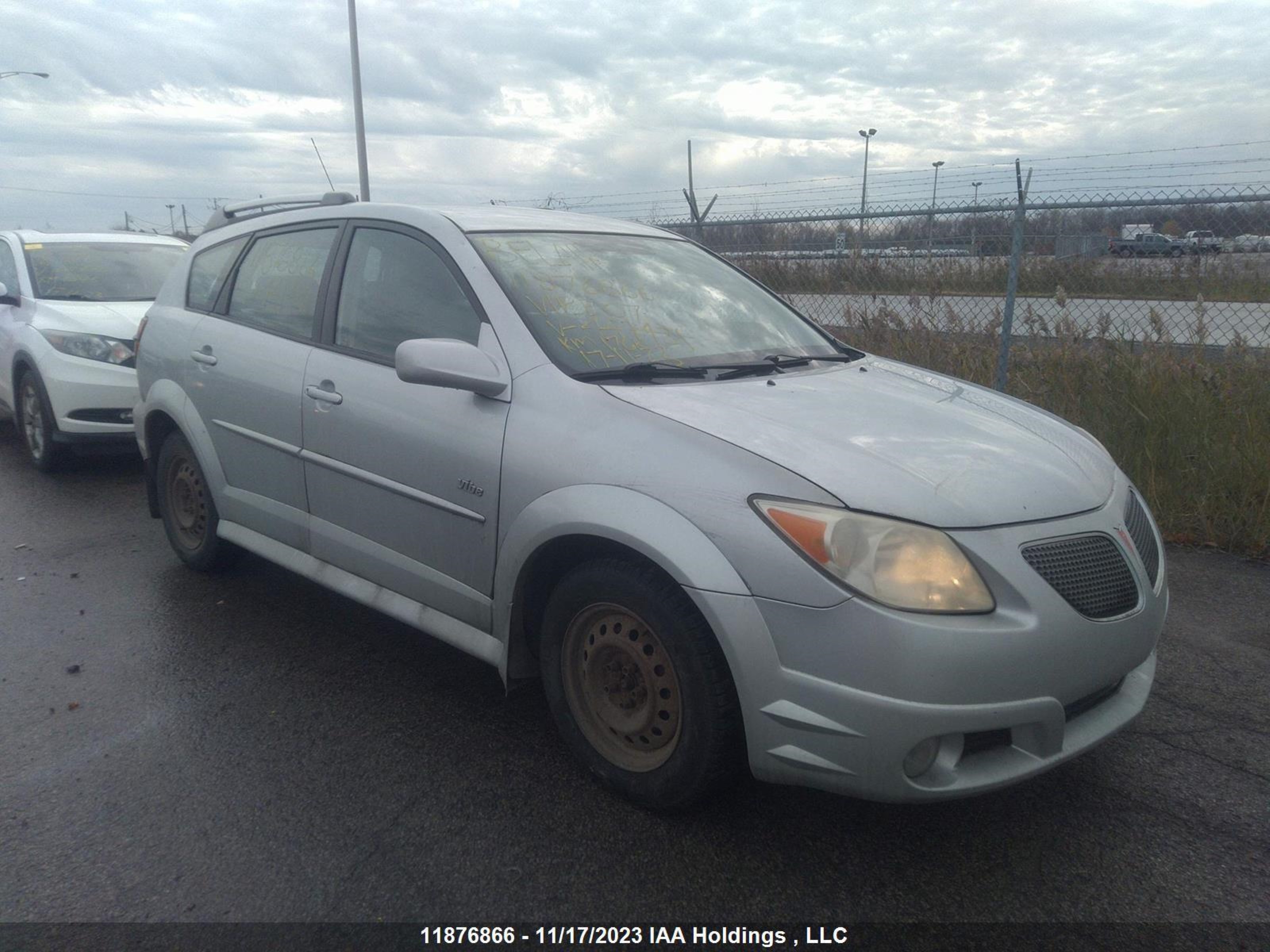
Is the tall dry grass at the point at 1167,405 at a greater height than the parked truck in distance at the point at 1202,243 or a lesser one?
lesser

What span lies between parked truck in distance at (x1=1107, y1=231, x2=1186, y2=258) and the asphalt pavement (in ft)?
11.5

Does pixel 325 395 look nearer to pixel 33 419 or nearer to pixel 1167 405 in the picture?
pixel 33 419

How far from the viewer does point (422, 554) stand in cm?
340

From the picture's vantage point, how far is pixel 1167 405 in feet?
19.6

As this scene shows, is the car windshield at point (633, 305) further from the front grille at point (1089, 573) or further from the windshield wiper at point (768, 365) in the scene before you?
the front grille at point (1089, 573)

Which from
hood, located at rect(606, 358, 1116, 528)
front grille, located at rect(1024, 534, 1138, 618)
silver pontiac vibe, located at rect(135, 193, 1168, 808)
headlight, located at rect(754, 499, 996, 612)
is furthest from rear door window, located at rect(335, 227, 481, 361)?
front grille, located at rect(1024, 534, 1138, 618)

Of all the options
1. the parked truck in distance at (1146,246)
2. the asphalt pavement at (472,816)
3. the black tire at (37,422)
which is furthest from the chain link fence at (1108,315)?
the black tire at (37,422)

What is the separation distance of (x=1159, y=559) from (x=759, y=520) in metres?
1.44

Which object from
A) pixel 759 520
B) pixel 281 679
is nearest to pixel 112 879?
pixel 281 679

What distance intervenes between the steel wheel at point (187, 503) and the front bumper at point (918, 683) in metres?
3.10

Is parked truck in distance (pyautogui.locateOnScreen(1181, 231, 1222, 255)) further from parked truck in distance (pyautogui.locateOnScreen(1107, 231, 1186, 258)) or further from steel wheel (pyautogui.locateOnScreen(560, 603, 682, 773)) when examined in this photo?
steel wheel (pyautogui.locateOnScreen(560, 603, 682, 773))

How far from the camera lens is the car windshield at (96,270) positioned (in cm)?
757

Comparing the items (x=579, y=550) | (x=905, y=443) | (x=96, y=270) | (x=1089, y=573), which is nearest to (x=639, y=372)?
(x=579, y=550)

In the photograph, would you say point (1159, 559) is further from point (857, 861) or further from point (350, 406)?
point (350, 406)
